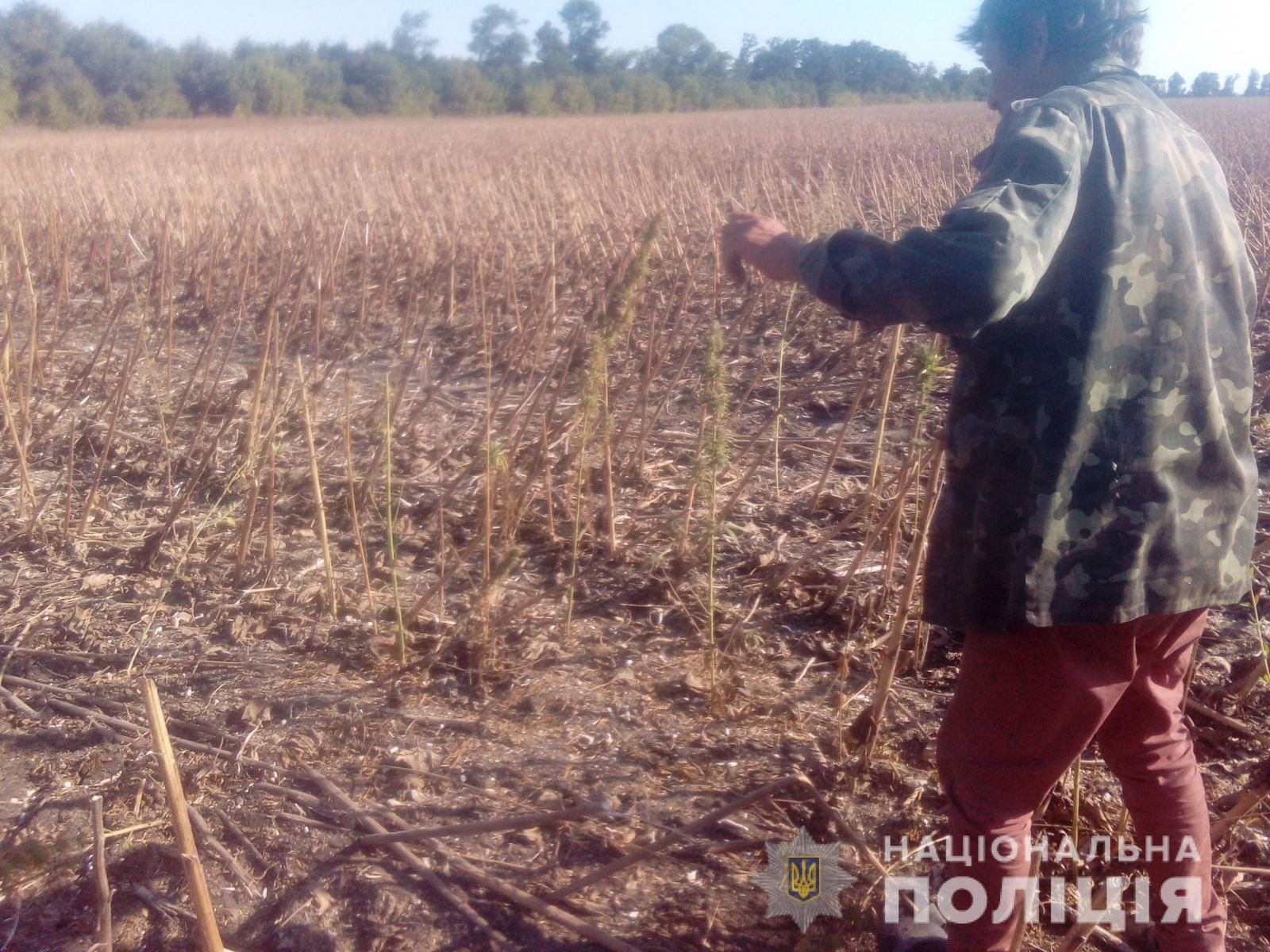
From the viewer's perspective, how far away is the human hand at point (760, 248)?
4.71 feet

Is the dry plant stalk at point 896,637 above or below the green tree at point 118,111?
below

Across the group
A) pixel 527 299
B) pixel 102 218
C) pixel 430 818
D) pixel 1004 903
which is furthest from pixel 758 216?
pixel 102 218

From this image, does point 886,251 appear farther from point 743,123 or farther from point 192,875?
point 743,123

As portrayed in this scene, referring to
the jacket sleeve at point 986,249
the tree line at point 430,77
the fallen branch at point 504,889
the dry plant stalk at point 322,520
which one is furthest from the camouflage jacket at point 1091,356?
the tree line at point 430,77

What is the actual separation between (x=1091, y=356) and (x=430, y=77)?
147ft

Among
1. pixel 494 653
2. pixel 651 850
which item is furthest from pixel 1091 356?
pixel 494 653

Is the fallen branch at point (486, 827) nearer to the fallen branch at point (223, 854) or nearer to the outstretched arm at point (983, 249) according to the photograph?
the fallen branch at point (223, 854)

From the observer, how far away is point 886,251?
1.27 m

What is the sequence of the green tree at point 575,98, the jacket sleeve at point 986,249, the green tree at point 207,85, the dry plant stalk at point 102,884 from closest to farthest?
the jacket sleeve at point 986,249 → the dry plant stalk at point 102,884 → the green tree at point 207,85 → the green tree at point 575,98

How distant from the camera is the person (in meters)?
1.26

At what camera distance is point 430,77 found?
41938 millimetres

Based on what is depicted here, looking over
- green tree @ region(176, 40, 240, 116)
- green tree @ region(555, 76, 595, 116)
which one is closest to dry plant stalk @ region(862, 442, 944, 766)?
green tree @ region(176, 40, 240, 116)

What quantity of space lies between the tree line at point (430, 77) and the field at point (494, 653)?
103 ft

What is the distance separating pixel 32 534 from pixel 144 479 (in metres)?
0.51
